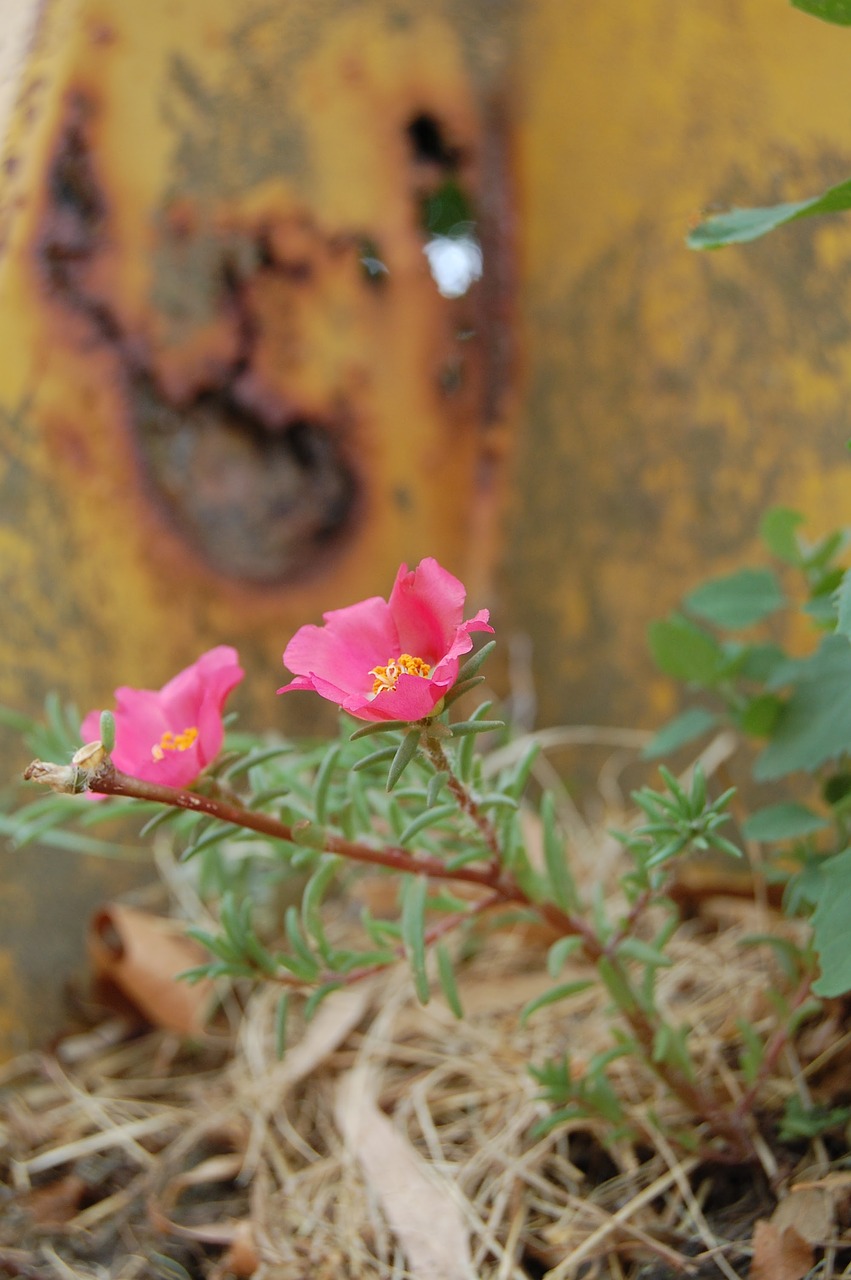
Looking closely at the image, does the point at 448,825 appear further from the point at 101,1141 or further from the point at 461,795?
→ the point at 101,1141

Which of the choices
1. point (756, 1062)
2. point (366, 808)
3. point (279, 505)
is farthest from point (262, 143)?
point (756, 1062)

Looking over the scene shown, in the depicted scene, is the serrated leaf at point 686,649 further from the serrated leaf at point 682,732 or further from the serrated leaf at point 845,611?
the serrated leaf at point 845,611

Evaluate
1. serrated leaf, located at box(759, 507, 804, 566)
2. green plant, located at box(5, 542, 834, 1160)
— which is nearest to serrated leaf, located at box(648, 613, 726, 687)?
green plant, located at box(5, 542, 834, 1160)

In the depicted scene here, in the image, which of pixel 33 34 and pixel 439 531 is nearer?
pixel 33 34

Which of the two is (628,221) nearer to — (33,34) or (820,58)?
(820,58)

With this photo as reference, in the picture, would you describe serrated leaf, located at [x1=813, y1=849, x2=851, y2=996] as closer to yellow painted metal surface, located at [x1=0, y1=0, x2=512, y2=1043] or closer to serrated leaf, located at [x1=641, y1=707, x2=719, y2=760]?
serrated leaf, located at [x1=641, y1=707, x2=719, y2=760]

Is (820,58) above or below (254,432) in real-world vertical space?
above

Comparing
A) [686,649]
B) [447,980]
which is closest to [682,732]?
[686,649]

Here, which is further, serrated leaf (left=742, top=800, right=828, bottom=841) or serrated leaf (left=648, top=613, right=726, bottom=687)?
serrated leaf (left=648, top=613, right=726, bottom=687)
